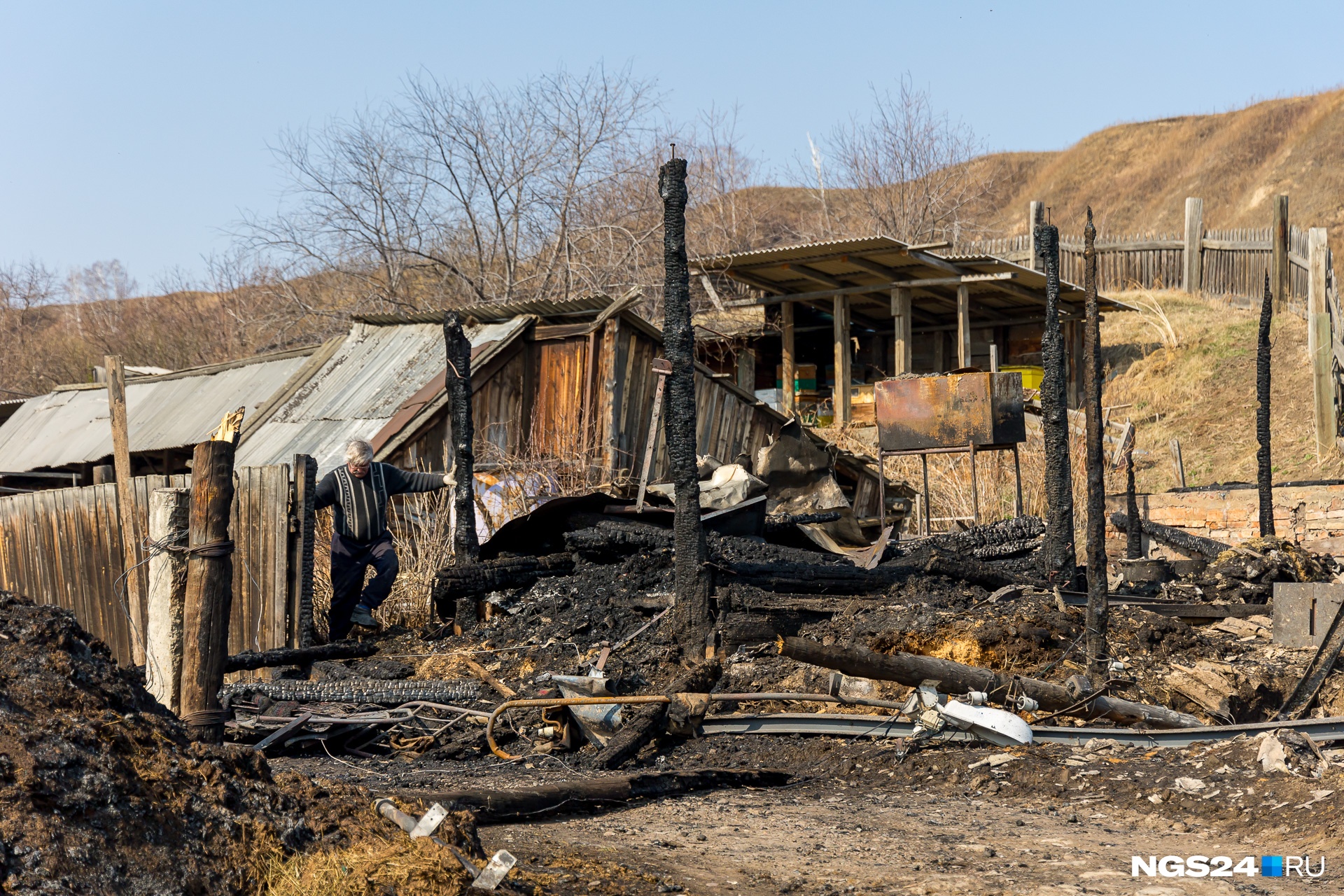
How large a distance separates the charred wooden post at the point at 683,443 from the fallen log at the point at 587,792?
1811mm

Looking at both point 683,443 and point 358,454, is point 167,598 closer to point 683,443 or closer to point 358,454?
point 683,443

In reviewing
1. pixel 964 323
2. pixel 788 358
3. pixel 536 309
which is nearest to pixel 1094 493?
pixel 536 309

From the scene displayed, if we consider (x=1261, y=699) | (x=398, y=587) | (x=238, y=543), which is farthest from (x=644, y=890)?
(x=398, y=587)

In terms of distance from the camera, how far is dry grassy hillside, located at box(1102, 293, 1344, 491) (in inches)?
803

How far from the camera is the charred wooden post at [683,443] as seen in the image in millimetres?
7957

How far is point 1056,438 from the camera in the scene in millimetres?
9500

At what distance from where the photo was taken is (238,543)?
389 inches

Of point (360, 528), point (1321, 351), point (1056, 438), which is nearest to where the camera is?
point (1056, 438)

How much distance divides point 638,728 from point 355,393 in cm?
893

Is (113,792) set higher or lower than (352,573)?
higher

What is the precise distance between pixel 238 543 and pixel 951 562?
18.8 feet

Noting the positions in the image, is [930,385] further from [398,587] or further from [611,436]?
[398,587]

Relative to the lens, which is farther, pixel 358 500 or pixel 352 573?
pixel 352 573

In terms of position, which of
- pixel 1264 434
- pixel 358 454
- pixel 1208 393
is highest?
pixel 1208 393
